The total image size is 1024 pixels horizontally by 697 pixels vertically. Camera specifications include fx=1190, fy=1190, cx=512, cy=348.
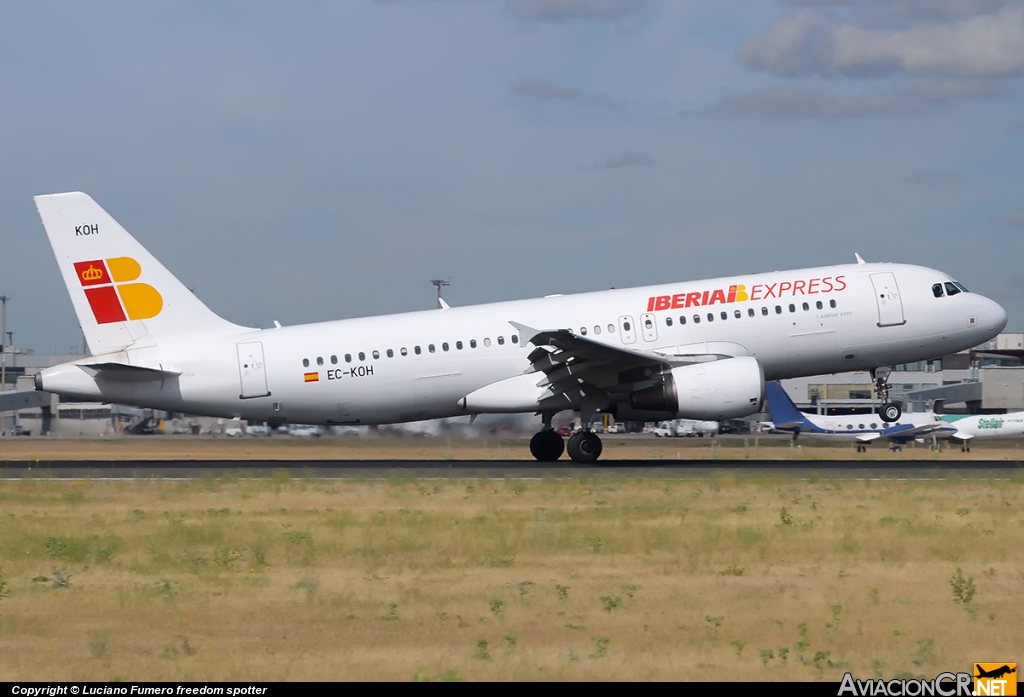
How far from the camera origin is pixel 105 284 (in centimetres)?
3120

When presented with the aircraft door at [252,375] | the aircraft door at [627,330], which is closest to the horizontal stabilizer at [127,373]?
the aircraft door at [252,375]

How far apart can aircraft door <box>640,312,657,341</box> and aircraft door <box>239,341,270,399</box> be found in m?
9.93

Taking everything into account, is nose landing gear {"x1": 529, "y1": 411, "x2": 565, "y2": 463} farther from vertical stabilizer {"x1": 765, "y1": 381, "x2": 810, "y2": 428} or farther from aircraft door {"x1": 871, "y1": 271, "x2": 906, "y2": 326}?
vertical stabilizer {"x1": 765, "y1": 381, "x2": 810, "y2": 428}

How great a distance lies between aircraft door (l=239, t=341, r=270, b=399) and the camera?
30.9 meters

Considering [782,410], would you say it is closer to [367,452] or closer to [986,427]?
[986,427]

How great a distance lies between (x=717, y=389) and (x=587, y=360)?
10.8 feet

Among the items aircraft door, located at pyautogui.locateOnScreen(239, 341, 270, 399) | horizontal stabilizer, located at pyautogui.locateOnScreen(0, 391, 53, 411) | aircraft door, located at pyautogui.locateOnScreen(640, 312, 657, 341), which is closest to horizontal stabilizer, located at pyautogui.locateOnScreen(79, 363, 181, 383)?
aircraft door, located at pyautogui.locateOnScreen(239, 341, 270, 399)

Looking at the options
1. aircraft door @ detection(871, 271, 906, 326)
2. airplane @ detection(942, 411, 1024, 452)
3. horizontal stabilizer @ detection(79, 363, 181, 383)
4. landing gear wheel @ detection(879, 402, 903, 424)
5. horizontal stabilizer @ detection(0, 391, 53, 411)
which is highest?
horizontal stabilizer @ detection(0, 391, 53, 411)

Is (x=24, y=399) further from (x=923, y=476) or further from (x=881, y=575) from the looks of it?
(x=881, y=575)

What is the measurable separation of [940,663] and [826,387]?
324 ft

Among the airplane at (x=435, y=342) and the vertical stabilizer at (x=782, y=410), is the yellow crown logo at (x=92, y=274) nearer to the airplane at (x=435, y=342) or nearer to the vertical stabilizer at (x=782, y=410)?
the airplane at (x=435, y=342)

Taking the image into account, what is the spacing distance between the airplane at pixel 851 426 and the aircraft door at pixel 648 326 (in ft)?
72.6

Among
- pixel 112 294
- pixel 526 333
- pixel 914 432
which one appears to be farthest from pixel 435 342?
pixel 914 432

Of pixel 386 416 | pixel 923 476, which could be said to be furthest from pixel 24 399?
pixel 923 476
